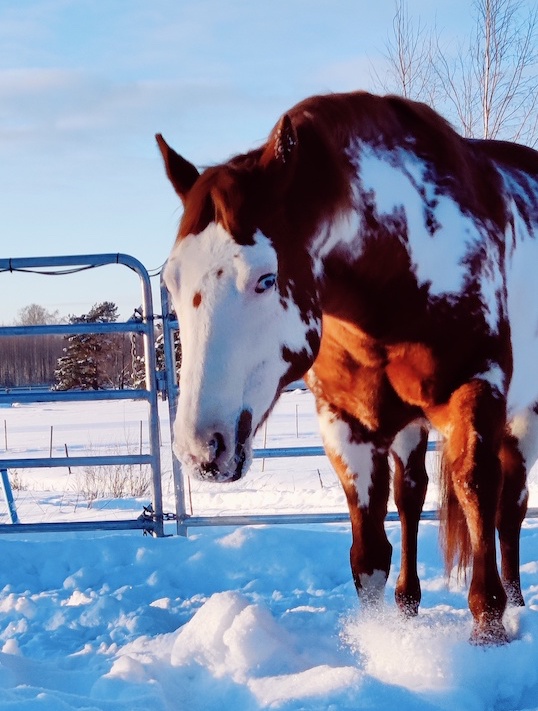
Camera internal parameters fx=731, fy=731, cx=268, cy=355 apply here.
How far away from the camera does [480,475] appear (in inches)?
78.7

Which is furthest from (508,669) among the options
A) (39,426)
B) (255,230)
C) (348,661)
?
(39,426)

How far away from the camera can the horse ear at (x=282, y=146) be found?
1695mm

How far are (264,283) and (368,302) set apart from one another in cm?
50

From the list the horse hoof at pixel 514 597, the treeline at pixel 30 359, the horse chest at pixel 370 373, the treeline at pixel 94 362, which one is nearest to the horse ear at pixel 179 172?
the horse chest at pixel 370 373

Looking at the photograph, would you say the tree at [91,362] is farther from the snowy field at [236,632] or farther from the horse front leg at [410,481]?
the horse front leg at [410,481]

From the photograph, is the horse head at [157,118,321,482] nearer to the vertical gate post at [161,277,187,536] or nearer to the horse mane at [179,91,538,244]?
the horse mane at [179,91,538,244]

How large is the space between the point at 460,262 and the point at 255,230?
Answer: 69cm

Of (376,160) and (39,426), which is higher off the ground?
(376,160)

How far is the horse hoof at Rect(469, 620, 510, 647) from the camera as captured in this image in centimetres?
194

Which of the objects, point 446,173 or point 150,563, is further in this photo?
point 150,563

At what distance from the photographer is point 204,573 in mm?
3354

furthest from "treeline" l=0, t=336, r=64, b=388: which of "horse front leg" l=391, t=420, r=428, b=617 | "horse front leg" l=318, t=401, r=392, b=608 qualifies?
"horse front leg" l=318, t=401, r=392, b=608

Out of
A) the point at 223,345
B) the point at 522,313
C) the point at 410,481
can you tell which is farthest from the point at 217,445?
the point at 410,481

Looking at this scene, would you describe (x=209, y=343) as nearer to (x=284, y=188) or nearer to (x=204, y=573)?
(x=284, y=188)
